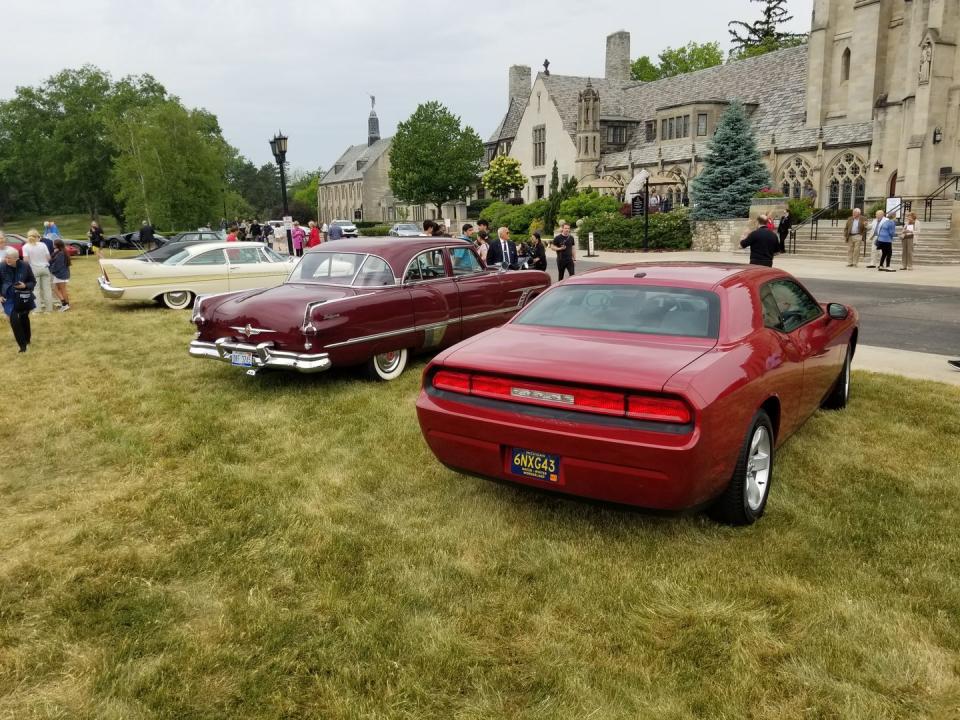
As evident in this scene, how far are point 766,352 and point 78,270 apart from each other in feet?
98.6

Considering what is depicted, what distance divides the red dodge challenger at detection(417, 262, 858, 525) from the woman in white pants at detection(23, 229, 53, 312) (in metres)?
12.5

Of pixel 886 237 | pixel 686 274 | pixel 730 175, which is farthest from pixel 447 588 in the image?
pixel 730 175

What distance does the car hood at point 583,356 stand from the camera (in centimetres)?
392

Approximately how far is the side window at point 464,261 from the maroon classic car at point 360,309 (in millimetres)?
14

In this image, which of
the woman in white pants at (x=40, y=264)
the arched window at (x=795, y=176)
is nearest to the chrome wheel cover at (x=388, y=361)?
the woman in white pants at (x=40, y=264)

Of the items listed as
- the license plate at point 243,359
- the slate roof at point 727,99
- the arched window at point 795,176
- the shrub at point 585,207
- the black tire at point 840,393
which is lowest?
the black tire at point 840,393

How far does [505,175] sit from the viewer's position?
59.4 metres

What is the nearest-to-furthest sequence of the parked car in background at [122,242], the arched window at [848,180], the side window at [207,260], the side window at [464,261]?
the side window at [464,261], the side window at [207,260], the arched window at [848,180], the parked car in background at [122,242]

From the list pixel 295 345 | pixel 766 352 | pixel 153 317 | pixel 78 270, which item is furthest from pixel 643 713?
pixel 78 270

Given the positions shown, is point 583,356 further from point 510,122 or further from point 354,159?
point 354,159

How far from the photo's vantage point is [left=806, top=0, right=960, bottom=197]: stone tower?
3072 cm

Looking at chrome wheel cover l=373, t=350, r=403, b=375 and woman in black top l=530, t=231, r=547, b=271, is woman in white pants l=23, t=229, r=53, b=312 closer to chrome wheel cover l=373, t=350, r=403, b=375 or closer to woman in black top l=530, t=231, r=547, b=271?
chrome wheel cover l=373, t=350, r=403, b=375

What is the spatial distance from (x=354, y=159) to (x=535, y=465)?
115331mm

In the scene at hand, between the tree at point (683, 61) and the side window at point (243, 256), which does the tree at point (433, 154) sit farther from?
the side window at point (243, 256)
